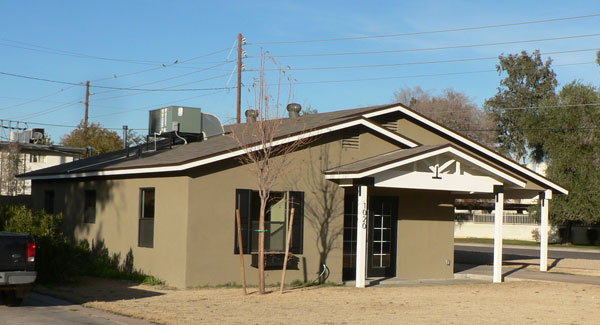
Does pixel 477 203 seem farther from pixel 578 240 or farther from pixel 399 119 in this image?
pixel 399 119

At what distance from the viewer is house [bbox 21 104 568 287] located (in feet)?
53.3

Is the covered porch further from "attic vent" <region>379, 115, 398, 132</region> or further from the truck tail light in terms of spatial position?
the truck tail light

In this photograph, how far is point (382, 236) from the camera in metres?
19.5

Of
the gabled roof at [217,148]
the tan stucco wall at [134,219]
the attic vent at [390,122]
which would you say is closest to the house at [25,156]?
the tan stucco wall at [134,219]

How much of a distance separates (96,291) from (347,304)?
210 inches

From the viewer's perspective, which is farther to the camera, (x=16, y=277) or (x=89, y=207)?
(x=89, y=207)

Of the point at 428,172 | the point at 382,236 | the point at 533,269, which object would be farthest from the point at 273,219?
the point at 533,269

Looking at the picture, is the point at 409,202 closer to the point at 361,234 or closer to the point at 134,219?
the point at 361,234

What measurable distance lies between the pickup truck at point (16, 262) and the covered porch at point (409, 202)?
7641 mm

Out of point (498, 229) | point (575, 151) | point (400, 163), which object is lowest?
point (498, 229)

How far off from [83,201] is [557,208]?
102 ft

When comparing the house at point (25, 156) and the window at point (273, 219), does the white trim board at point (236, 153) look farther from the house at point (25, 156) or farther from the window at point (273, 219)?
the house at point (25, 156)

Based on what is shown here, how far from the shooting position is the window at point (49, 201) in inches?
894

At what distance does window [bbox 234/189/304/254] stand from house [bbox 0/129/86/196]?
27067mm
